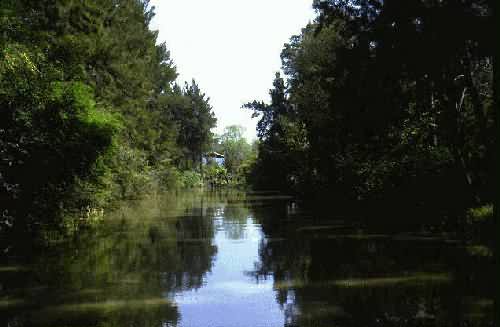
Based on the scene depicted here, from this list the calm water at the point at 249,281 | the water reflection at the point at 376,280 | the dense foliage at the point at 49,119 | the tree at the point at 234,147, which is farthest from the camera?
the tree at the point at 234,147

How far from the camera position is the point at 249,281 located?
12.8 metres

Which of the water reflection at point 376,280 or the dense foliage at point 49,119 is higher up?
the dense foliage at point 49,119

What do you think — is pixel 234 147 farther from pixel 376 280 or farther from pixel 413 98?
pixel 376 280

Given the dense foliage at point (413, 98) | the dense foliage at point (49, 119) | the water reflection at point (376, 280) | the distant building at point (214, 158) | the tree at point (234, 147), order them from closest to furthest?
1. the water reflection at point (376, 280)
2. the dense foliage at point (413, 98)
3. the dense foliage at point (49, 119)
4. the distant building at point (214, 158)
5. the tree at point (234, 147)

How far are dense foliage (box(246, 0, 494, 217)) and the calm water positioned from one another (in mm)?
3496

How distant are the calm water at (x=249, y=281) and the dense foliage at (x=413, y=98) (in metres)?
3.50

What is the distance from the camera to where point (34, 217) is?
59.2ft

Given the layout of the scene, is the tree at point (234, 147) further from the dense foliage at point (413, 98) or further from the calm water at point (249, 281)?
the calm water at point (249, 281)

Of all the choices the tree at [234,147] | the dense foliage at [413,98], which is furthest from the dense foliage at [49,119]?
the tree at [234,147]

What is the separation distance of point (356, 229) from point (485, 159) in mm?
5744

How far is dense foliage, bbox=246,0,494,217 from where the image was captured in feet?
50.6

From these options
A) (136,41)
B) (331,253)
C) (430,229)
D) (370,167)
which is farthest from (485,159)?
(136,41)

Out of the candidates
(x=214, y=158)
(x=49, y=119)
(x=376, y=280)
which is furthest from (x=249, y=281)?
(x=214, y=158)

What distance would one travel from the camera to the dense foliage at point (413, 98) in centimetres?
1541
